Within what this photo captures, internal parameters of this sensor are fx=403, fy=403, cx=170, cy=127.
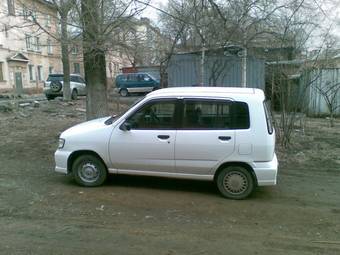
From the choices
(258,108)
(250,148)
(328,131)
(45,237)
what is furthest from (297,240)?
(328,131)

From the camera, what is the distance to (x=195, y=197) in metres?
6.26

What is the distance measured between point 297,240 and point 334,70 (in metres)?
15.5

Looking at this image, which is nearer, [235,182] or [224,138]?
[224,138]

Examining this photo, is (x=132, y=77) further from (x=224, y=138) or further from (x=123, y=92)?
(x=224, y=138)

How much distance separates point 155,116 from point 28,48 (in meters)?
14.1

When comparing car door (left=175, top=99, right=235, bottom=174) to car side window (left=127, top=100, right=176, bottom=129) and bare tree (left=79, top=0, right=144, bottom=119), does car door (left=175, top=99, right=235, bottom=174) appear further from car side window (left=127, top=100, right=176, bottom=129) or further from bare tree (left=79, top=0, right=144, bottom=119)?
bare tree (left=79, top=0, right=144, bottom=119)

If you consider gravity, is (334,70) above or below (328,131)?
above

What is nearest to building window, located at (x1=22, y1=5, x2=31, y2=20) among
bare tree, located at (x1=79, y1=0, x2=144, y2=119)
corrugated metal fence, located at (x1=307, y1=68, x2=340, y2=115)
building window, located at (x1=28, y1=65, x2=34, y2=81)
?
bare tree, located at (x1=79, y1=0, x2=144, y2=119)

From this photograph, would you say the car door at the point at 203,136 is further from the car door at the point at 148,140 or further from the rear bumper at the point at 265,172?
the rear bumper at the point at 265,172

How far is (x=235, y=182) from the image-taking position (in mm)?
6289

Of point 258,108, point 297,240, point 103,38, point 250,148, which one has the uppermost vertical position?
point 103,38

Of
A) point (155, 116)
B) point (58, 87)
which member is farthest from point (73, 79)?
point (155, 116)

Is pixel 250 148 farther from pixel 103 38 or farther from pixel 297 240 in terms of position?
pixel 103 38

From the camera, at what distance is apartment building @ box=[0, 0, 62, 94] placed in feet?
30.8
